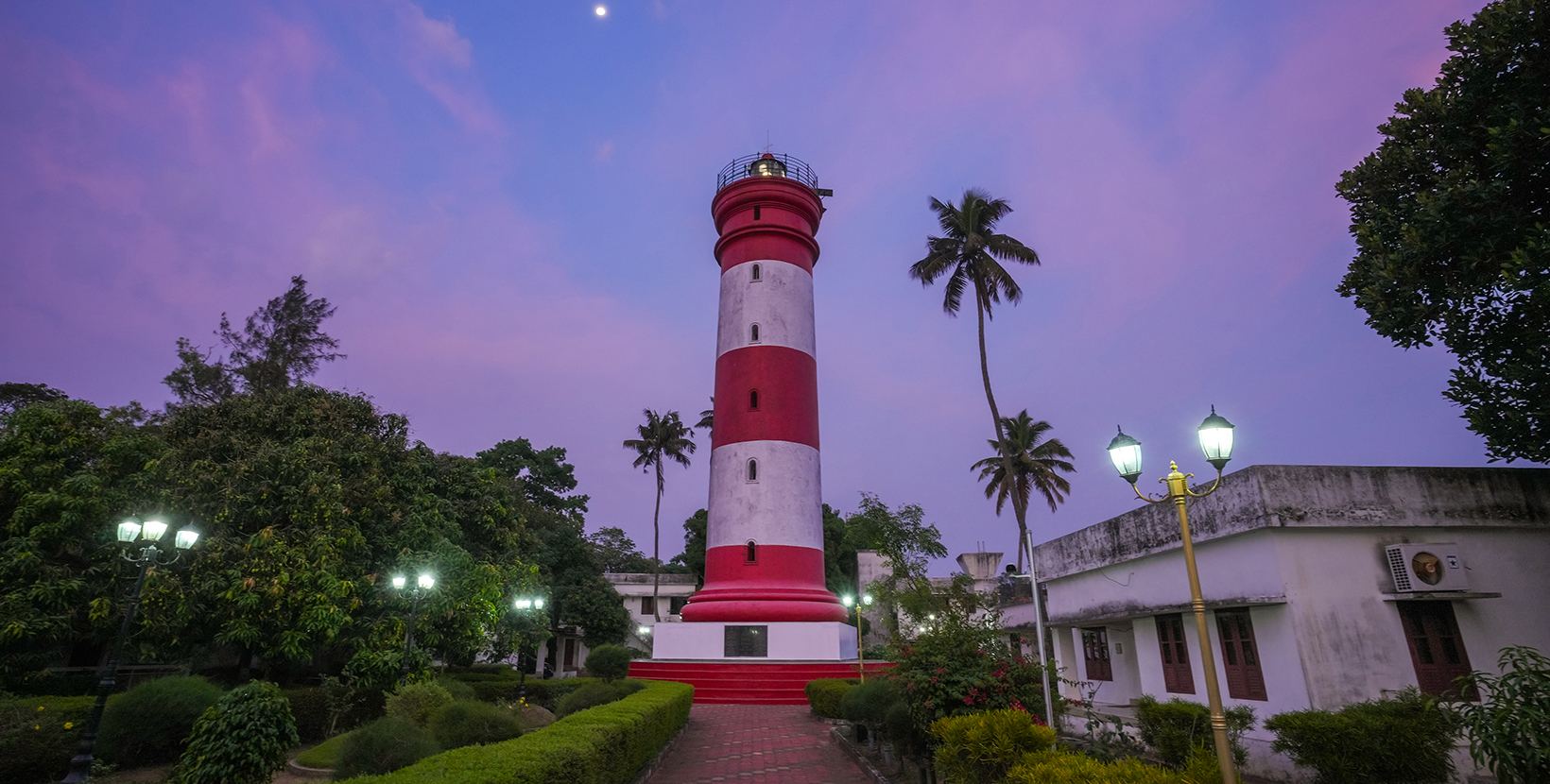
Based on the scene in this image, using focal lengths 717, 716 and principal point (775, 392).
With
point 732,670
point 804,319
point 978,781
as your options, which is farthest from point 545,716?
point 804,319

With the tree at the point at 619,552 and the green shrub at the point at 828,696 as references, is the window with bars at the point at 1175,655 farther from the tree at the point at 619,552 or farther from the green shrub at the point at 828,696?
the tree at the point at 619,552

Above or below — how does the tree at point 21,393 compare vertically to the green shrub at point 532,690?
above

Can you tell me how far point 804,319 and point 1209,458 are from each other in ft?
67.1

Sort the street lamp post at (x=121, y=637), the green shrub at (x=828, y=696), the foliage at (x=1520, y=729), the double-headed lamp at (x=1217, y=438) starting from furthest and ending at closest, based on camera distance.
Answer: the green shrub at (x=828, y=696) → the street lamp post at (x=121, y=637) → the double-headed lamp at (x=1217, y=438) → the foliage at (x=1520, y=729)

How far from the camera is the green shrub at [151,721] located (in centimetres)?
1135

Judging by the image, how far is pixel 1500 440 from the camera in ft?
33.9

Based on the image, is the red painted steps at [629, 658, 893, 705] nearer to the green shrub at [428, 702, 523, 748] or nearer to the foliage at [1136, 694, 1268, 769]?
the green shrub at [428, 702, 523, 748]

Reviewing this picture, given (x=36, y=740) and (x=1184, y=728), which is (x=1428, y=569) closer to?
(x=1184, y=728)

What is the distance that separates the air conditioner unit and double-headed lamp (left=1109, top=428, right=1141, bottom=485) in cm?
563

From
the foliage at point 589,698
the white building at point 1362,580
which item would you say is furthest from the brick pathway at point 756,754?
the white building at point 1362,580

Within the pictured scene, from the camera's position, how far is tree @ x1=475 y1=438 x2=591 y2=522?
133ft

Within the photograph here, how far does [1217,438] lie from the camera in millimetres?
6891

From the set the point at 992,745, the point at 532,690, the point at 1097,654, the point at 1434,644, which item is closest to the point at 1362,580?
the point at 1434,644

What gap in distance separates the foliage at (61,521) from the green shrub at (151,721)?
10.5 ft
